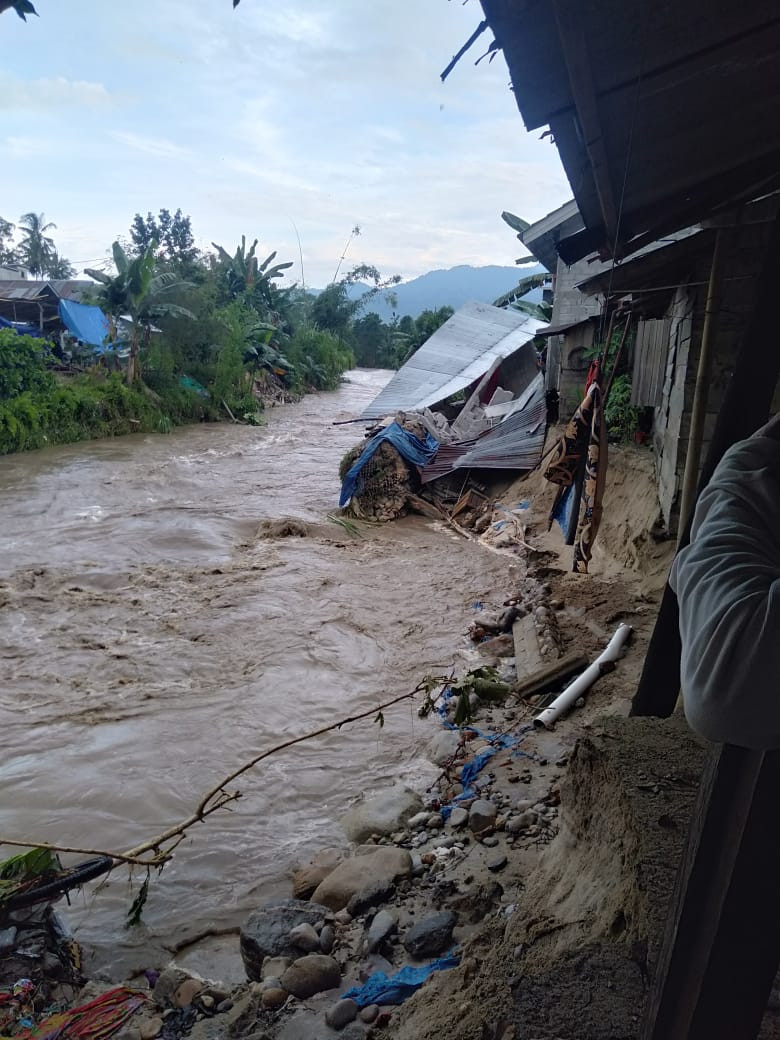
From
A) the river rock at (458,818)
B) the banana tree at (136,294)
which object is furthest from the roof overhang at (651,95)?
the banana tree at (136,294)

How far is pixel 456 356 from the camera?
67.1 feet

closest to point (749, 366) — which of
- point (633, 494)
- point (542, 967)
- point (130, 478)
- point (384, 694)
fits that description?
point (542, 967)

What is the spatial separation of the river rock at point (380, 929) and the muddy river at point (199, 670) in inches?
32.6

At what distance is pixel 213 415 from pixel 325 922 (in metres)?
20.6

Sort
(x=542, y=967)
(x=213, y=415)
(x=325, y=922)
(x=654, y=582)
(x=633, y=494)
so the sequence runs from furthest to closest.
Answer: (x=213, y=415) < (x=633, y=494) < (x=654, y=582) < (x=325, y=922) < (x=542, y=967)

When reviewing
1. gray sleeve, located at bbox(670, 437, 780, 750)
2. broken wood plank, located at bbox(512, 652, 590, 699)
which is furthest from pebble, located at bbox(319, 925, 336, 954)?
gray sleeve, located at bbox(670, 437, 780, 750)

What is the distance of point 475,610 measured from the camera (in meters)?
8.12

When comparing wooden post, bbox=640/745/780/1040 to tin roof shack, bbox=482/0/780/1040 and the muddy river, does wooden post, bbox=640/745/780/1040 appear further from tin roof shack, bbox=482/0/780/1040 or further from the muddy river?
the muddy river

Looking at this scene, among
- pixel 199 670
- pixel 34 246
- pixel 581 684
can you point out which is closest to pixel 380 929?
pixel 581 684

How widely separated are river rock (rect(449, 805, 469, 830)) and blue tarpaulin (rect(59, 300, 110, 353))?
2228 cm

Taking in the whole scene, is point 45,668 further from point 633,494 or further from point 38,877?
point 633,494

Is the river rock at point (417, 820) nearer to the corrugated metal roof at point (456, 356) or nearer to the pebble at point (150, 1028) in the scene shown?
the pebble at point (150, 1028)

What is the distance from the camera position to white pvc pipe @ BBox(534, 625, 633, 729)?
4.88 m

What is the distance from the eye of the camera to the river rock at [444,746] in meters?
5.06
